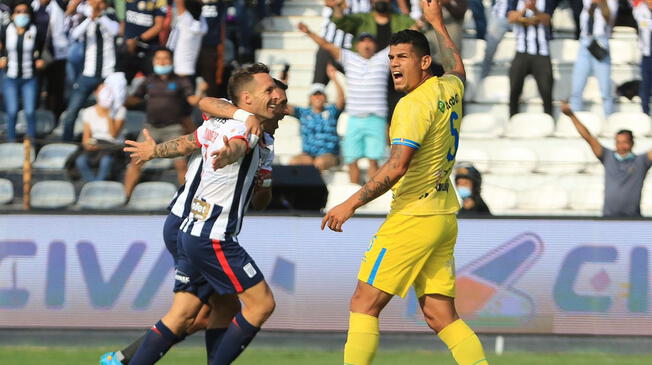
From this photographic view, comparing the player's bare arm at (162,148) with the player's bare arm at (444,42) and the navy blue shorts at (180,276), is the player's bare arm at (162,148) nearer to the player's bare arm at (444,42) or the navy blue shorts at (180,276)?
the navy blue shorts at (180,276)

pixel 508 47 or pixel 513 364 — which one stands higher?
pixel 508 47

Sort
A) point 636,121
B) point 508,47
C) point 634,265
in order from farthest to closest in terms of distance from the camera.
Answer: point 508,47
point 636,121
point 634,265

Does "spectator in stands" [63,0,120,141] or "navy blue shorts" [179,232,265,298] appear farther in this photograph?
"spectator in stands" [63,0,120,141]

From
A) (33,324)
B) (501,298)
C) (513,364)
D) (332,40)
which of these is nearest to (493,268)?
(501,298)

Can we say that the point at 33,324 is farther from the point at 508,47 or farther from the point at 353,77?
the point at 508,47

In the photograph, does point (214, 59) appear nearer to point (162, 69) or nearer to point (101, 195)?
point (162, 69)

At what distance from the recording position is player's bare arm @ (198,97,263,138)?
6789 millimetres

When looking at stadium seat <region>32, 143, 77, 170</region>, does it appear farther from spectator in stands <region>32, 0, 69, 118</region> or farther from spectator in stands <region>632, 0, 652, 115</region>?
spectator in stands <region>632, 0, 652, 115</region>

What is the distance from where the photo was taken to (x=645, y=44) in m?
13.5

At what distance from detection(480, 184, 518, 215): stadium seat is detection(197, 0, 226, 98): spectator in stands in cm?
469

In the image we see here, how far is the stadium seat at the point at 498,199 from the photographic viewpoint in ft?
33.3

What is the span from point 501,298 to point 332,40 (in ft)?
15.7

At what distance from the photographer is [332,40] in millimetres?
13750

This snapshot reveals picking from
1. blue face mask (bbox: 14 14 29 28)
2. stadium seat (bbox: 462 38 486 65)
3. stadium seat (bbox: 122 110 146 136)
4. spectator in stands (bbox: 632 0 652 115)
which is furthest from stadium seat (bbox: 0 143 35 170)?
spectator in stands (bbox: 632 0 652 115)
